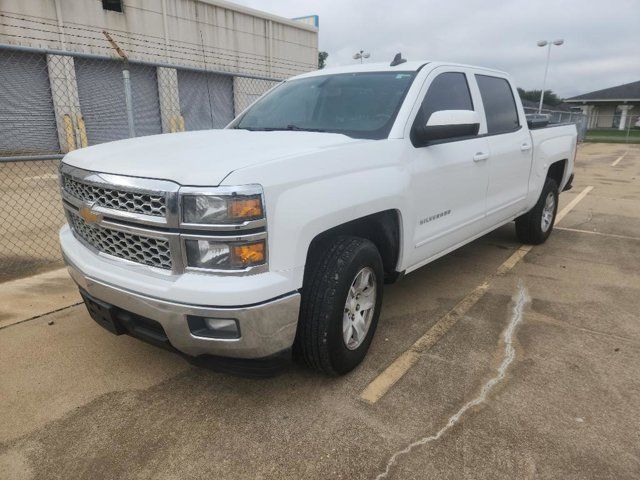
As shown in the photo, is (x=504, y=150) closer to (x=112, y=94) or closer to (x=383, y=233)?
(x=383, y=233)

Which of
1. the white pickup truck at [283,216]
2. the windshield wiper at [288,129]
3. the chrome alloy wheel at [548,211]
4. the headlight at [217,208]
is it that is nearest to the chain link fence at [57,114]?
the windshield wiper at [288,129]

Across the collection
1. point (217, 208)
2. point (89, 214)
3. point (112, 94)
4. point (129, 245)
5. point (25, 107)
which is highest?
point (112, 94)

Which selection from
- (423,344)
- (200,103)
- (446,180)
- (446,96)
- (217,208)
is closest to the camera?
(217,208)

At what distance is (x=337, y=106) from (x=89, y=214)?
1896mm

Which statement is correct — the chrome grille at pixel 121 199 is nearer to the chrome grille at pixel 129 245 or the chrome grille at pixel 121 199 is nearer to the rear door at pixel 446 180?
the chrome grille at pixel 129 245

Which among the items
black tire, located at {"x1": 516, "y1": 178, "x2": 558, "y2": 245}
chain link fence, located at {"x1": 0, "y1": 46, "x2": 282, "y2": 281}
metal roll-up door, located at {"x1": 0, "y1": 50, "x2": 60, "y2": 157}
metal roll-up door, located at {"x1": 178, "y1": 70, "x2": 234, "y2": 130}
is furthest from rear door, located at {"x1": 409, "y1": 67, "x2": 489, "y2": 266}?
metal roll-up door, located at {"x1": 178, "y1": 70, "x2": 234, "y2": 130}

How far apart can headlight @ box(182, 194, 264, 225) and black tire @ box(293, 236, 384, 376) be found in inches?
24.0

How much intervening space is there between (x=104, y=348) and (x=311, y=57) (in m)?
27.3

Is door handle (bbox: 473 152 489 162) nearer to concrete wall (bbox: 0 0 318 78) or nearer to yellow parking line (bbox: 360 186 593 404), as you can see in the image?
yellow parking line (bbox: 360 186 593 404)

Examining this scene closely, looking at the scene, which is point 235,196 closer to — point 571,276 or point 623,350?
point 623,350

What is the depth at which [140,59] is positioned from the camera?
18594 millimetres

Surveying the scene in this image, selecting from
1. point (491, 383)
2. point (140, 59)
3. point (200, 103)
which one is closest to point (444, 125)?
point (491, 383)

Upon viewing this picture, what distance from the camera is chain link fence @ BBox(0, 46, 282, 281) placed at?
5.35 m

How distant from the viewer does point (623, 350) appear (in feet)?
10.7
